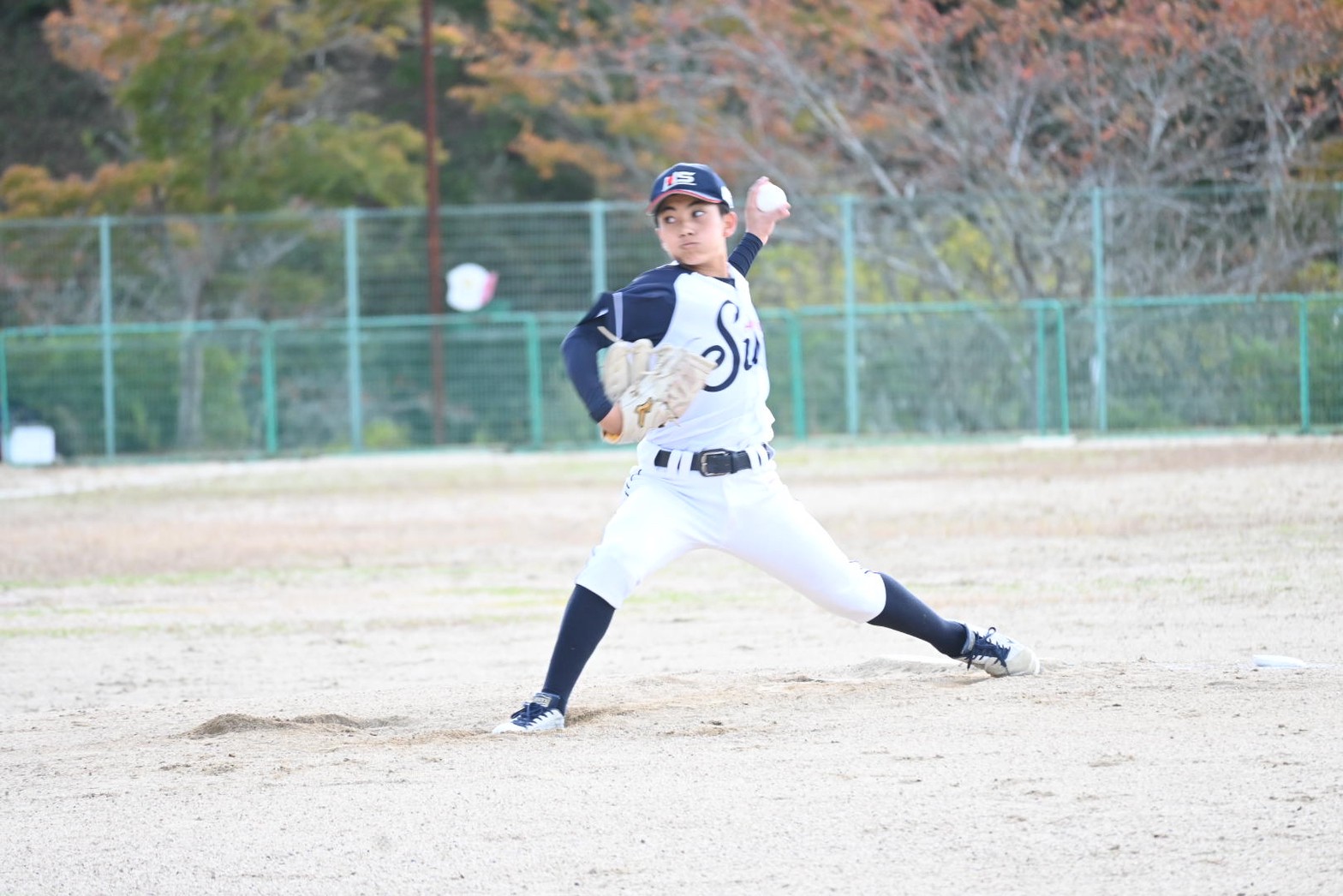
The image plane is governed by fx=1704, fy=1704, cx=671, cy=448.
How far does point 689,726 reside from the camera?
18.7ft

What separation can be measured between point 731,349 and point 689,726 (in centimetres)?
128

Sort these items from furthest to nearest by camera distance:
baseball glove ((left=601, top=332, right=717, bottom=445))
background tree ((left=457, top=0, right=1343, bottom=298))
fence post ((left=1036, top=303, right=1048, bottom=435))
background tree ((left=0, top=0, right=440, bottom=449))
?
background tree ((left=0, top=0, right=440, bottom=449)), background tree ((left=457, top=0, right=1343, bottom=298)), fence post ((left=1036, top=303, right=1048, bottom=435)), baseball glove ((left=601, top=332, right=717, bottom=445))

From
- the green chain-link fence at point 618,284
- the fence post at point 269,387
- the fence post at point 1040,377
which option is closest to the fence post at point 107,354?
the green chain-link fence at point 618,284

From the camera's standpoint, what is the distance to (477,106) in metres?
31.0

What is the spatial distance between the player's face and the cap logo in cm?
4

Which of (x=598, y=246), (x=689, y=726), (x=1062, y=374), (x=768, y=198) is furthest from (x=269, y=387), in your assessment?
(x=689, y=726)

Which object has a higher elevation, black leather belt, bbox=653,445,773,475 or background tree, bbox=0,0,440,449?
background tree, bbox=0,0,440,449

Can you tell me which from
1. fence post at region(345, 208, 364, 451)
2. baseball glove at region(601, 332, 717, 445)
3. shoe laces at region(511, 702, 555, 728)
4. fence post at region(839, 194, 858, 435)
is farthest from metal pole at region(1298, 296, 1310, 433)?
shoe laces at region(511, 702, 555, 728)

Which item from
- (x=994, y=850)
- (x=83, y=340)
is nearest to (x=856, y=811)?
(x=994, y=850)

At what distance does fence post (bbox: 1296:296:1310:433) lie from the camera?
2092 centimetres

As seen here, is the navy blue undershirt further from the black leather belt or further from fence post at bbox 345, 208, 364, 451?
fence post at bbox 345, 208, 364, 451

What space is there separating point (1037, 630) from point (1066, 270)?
16.4 metres

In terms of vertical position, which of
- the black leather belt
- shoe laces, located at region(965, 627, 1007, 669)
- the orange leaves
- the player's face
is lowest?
shoe laces, located at region(965, 627, 1007, 669)

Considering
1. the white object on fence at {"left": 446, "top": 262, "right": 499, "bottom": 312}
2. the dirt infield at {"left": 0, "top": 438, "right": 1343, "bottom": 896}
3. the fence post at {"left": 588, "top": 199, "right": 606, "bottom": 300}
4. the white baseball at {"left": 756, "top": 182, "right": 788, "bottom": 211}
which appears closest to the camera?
the dirt infield at {"left": 0, "top": 438, "right": 1343, "bottom": 896}
